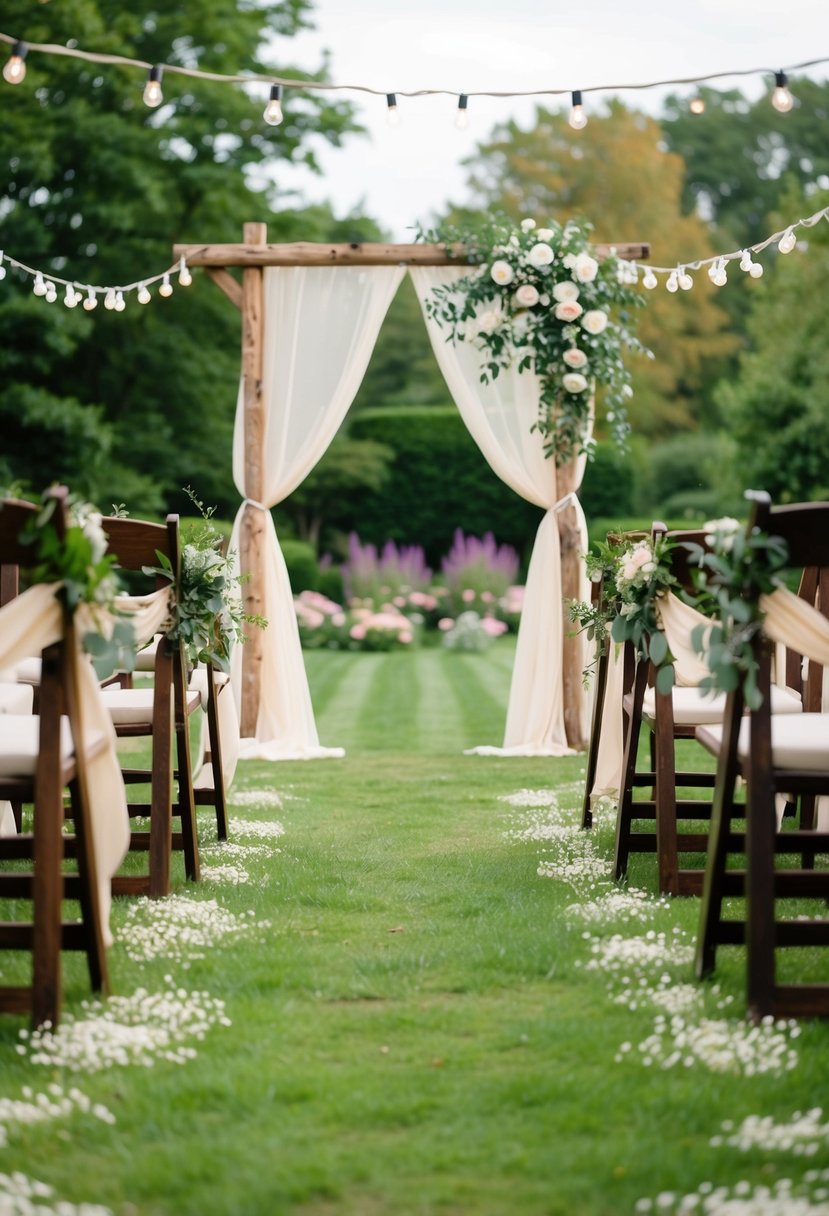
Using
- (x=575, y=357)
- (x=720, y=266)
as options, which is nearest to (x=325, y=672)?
(x=575, y=357)

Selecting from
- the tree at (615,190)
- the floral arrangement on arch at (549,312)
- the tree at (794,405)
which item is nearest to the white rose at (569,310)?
the floral arrangement on arch at (549,312)

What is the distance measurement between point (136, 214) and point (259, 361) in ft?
25.3

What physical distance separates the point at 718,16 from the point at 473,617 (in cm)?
835

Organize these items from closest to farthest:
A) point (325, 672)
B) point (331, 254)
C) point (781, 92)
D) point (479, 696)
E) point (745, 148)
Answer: point (781, 92), point (331, 254), point (479, 696), point (325, 672), point (745, 148)

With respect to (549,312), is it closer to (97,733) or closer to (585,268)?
(585,268)

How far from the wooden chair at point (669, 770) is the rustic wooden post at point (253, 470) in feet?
9.87

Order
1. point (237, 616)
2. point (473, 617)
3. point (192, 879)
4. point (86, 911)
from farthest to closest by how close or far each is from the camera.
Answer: point (473, 617)
point (237, 616)
point (192, 879)
point (86, 911)

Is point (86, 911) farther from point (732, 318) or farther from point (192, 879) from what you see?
point (732, 318)

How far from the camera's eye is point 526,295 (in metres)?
6.42

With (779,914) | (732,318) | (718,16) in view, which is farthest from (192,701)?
(732,318)

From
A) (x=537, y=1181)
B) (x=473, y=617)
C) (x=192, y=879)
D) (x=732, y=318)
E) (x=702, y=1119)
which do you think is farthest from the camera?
(x=732, y=318)

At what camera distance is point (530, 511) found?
15.2 metres

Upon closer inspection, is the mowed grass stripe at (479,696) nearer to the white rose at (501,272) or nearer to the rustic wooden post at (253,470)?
the rustic wooden post at (253,470)

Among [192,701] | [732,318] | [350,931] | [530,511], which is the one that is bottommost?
[350,931]
